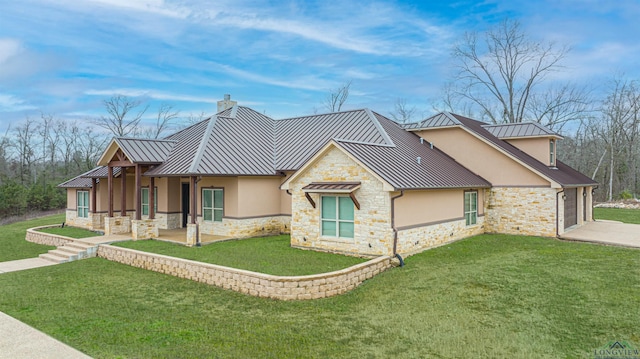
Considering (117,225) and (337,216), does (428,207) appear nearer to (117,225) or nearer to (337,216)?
(337,216)

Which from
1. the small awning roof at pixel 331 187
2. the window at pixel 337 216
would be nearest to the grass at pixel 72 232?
the small awning roof at pixel 331 187

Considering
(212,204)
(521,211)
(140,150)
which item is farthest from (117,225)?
(521,211)

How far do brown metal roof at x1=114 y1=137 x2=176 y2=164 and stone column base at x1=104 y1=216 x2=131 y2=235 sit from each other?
3.35 metres

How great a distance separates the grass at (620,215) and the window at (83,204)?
29917mm

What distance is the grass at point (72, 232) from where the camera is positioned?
18133mm

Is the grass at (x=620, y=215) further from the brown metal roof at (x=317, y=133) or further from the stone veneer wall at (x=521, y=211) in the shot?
the brown metal roof at (x=317, y=133)

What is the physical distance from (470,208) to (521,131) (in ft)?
19.1

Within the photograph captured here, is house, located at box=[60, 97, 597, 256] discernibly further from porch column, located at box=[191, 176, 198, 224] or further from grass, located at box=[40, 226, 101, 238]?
grass, located at box=[40, 226, 101, 238]

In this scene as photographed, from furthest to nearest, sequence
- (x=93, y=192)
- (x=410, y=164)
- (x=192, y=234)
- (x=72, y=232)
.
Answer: (x=93, y=192) → (x=72, y=232) → (x=192, y=234) → (x=410, y=164)

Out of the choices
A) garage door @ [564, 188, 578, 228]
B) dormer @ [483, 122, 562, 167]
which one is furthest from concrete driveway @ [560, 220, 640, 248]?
dormer @ [483, 122, 562, 167]

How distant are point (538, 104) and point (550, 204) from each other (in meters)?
23.9

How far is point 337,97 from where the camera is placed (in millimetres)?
41594

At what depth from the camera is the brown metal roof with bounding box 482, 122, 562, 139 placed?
18.9 m

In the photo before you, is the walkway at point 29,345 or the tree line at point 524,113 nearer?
the walkway at point 29,345
